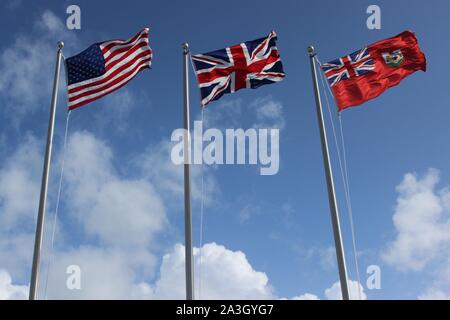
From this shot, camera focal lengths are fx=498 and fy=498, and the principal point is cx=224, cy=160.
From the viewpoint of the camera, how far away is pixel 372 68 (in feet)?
63.6

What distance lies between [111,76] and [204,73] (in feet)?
11.4

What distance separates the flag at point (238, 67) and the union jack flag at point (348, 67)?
1.84 metres

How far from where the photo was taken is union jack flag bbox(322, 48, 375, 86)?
62.8 feet

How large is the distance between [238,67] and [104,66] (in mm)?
5072

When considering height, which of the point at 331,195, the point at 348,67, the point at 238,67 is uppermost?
the point at 238,67

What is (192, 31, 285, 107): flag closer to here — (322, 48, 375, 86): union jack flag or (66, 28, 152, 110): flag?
(322, 48, 375, 86): union jack flag

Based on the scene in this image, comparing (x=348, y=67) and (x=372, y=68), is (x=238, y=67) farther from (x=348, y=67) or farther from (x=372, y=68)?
(x=372, y=68)

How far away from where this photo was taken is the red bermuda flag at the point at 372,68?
18.9 metres

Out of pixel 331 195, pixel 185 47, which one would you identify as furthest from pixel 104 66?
pixel 331 195

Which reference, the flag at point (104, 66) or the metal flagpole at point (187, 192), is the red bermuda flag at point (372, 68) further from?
the flag at point (104, 66)

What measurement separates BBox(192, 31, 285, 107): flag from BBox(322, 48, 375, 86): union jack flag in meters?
1.84

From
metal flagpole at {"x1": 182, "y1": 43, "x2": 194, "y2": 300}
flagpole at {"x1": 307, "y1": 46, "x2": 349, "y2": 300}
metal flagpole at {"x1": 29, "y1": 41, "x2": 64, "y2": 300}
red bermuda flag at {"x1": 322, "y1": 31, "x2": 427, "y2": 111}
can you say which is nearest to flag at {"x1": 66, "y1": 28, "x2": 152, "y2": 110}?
metal flagpole at {"x1": 29, "y1": 41, "x2": 64, "y2": 300}
